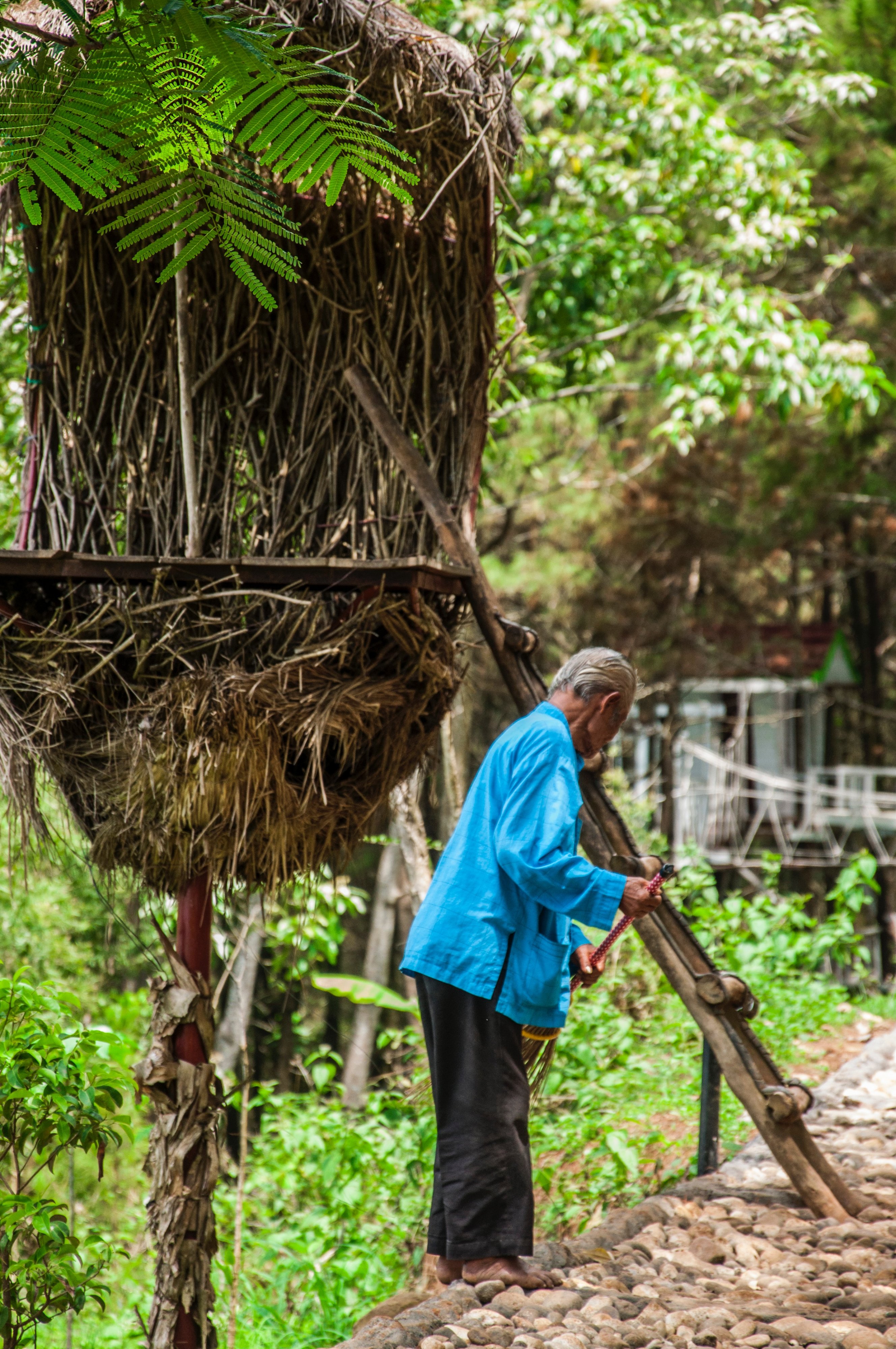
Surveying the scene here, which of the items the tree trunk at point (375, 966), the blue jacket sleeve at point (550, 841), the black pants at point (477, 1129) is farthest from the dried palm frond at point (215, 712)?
the tree trunk at point (375, 966)

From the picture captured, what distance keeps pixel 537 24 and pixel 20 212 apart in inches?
177

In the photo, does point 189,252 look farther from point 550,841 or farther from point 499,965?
point 499,965

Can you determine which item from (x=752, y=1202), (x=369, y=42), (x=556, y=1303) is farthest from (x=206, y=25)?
(x=752, y=1202)

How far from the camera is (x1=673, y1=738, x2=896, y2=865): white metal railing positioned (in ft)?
43.3

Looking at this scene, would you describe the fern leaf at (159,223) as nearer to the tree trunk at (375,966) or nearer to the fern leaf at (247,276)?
the fern leaf at (247,276)

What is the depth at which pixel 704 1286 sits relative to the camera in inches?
119

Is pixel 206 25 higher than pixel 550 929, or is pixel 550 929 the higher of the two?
pixel 206 25

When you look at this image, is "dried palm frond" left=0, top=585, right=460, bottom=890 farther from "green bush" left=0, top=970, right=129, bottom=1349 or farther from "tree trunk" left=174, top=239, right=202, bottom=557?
"green bush" left=0, top=970, right=129, bottom=1349

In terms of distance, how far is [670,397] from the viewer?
7.19 m

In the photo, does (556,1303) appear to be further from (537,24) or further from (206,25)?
(537,24)

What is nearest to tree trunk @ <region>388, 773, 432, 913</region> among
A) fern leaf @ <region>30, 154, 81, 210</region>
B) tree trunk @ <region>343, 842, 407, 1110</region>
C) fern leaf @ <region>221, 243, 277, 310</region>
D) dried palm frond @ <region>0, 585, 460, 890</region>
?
dried palm frond @ <region>0, 585, 460, 890</region>

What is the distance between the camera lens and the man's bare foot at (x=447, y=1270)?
3.07 meters

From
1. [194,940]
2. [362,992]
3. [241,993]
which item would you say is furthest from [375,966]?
[194,940]

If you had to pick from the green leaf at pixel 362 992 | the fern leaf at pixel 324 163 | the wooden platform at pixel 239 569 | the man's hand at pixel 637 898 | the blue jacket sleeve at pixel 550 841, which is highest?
the fern leaf at pixel 324 163
